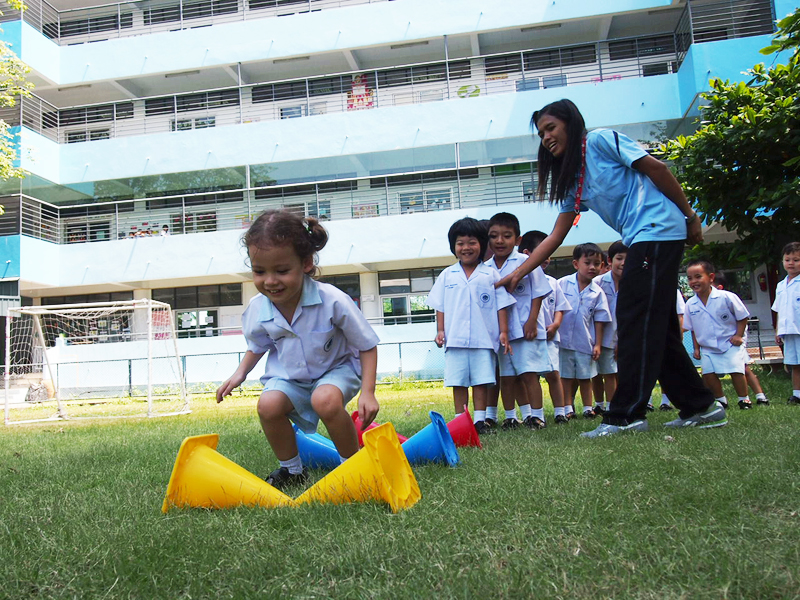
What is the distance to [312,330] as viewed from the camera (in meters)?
3.13

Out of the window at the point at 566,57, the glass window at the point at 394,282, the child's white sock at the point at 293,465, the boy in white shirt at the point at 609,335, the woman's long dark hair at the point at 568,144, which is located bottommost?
the child's white sock at the point at 293,465

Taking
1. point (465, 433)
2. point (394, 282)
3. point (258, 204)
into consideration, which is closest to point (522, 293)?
point (465, 433)

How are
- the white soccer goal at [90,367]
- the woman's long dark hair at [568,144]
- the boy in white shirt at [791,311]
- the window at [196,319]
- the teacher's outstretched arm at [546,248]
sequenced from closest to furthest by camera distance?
1. the woman's long dark hair at [568,144]
2. the teacher's outstretched arm at [546,248]
3. the boy in white shirt at [791,311]
4. the white soccer goal at [90,367]
5. the window at [196,319]

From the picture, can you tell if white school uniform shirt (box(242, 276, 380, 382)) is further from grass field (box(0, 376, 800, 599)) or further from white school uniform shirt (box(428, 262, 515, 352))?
white school uniform shirt (box(428, 262, 515, 352))

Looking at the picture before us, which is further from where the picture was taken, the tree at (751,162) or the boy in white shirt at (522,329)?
the tree at (751,162)

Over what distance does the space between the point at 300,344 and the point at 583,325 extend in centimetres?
365

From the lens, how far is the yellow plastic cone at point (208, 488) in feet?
8.53

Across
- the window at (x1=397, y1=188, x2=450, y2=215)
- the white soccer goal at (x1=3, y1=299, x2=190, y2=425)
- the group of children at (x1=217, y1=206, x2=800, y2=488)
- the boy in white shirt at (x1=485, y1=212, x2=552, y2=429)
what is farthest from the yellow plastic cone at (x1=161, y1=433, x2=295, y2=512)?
the window at (x1=397, y1=188, x2=450, y2=215)

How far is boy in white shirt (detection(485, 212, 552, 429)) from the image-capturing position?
5.11 metres

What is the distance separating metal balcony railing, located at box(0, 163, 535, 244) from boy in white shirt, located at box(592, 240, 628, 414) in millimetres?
12251

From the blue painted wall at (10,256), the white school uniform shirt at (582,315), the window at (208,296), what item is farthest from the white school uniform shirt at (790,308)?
the blue painted wall at (10,256)

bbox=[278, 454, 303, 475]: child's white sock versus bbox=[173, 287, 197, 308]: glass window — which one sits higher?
bbox=[173, 287, 197, 308]: glass window

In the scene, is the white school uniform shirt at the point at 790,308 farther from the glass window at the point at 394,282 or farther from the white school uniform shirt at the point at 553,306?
the glass window at the point at 394,282

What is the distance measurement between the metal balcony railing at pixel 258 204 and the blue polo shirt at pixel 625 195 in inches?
578
